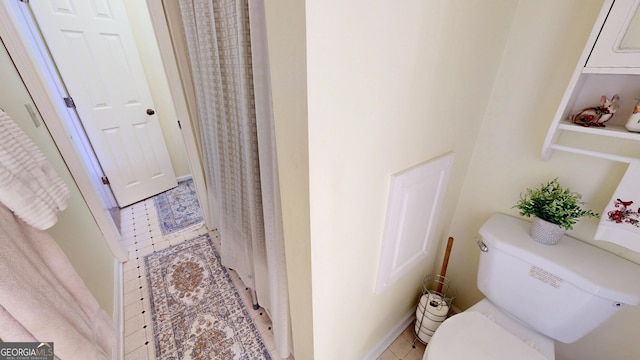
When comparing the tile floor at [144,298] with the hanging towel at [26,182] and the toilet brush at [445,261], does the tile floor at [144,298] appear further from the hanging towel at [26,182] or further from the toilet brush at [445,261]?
the hanging towel at [26,182]

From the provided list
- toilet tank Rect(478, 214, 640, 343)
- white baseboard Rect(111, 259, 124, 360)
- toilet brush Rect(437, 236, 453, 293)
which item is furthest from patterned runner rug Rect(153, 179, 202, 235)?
toilet tank Rect(478, 214, 640, 343)

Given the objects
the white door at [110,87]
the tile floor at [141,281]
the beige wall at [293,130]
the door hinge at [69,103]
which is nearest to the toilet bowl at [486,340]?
the beige wall at [293,130]

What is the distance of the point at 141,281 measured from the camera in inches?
62.9

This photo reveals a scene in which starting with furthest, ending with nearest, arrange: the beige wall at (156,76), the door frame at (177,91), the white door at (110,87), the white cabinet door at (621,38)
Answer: the beige wall at (156,76) < the white door at (110,87) < the door frame at (177,91) < the white cabinet door at (621,38)

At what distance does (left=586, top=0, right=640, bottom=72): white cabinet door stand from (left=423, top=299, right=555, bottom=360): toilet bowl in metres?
0.96

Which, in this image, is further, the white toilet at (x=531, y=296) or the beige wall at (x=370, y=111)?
the white toilet at (x=531, y=296)

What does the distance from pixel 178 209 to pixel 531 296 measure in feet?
9.02

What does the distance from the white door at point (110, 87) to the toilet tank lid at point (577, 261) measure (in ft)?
9.75

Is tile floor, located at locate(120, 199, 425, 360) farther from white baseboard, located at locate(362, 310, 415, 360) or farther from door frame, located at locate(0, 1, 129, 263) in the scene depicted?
door frame, located at locate(0, 1, 129, 263)

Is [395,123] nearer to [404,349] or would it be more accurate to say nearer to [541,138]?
[541,138]

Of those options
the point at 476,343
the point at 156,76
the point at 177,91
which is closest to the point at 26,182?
the point at 177,91

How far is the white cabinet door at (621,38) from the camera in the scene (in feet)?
1.93

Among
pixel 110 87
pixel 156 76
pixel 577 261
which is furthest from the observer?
pixel 156 76

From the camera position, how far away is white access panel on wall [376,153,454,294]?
2.61ft
